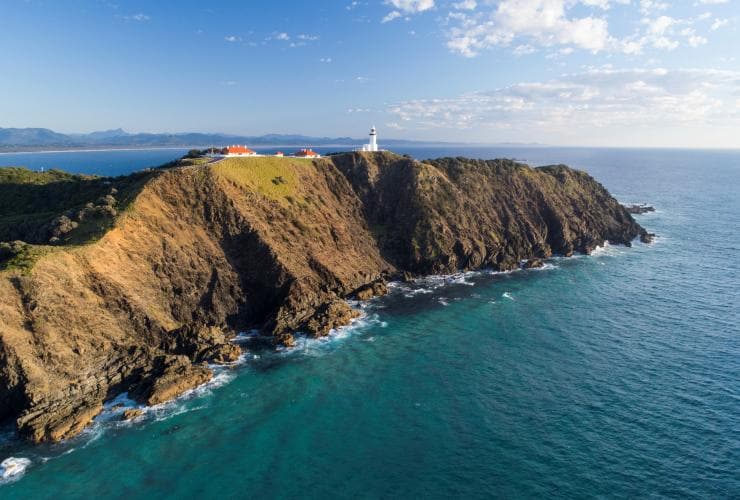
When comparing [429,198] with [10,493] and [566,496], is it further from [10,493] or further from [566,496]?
[10,493]

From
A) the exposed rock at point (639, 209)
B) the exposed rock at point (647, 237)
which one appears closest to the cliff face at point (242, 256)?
the exposed rock at point (647, 237)

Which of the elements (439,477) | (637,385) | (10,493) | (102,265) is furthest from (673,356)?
(102,265)

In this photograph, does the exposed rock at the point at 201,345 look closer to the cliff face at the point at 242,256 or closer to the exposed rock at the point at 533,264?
the cliff face at the point at 242,256

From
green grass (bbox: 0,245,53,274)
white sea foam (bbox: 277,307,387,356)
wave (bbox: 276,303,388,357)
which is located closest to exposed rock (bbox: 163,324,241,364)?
wave (bbox: 276,303,388,357)

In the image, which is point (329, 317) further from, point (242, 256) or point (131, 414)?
point (131, 414)

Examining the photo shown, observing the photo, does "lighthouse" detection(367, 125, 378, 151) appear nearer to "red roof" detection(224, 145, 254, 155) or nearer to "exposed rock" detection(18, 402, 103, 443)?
"red roof" detection(224, 145, 254, 155)

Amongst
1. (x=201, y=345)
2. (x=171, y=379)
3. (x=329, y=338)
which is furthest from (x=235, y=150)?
(x=171, y=379)
